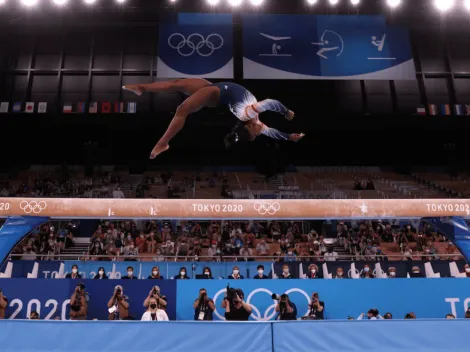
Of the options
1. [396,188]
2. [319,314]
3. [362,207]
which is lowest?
[319,314]

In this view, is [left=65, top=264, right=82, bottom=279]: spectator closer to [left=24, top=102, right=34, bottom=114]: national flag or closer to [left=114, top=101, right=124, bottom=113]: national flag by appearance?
[left=114, top=101, right=124, bottom=113]: national flag

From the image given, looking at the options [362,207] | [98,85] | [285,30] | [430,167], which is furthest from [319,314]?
[430,167]

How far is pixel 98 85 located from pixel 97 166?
378 cm

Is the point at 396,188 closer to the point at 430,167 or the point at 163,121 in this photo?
the point at 430,167

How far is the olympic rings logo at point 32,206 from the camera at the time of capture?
650cm

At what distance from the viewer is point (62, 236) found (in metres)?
12.3

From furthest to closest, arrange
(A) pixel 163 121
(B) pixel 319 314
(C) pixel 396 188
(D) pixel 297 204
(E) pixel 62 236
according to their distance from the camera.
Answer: (C) pixel 396 188 → (A) pixel 163 121 → (E) pixel 62 236 → (B) pixel 319 314 → (D) pixel 297 204


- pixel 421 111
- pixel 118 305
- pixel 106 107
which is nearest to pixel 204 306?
pixel 118 305

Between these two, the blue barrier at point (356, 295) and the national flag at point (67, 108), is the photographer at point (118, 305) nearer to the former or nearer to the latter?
the blue barrier at point (356, 295)

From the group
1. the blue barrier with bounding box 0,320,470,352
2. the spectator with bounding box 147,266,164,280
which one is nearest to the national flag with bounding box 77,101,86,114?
the spectator with bounding box 147,266,164,280

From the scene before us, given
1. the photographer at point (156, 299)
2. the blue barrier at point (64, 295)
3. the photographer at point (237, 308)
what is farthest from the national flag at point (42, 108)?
the photographer at point (237, 308)

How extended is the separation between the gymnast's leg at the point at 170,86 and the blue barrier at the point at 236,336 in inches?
179

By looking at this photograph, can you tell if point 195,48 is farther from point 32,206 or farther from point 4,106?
point 4,106

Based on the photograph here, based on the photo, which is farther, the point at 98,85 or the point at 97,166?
the point at 97,166
